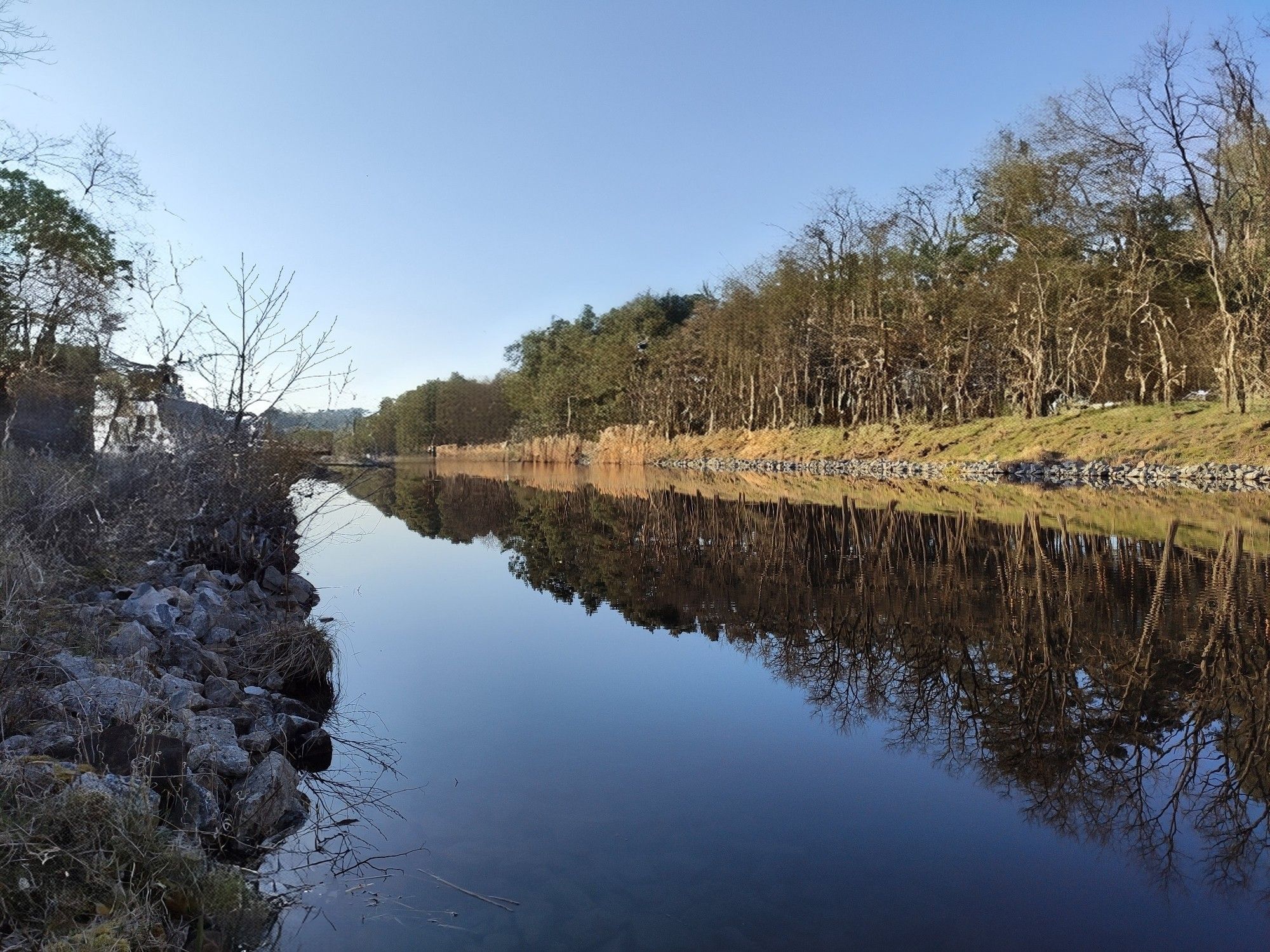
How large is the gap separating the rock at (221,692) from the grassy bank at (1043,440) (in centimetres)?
2009

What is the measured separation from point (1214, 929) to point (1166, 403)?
24314mm

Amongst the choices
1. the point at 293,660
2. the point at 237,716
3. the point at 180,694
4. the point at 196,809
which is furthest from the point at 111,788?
the point at 293,660

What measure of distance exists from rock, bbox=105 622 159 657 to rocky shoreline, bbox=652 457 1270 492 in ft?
60.5

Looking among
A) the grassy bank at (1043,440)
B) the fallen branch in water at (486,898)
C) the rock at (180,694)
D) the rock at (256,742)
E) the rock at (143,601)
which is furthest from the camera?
the grassy bank at (1043,440)

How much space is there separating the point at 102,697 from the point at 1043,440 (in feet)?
82.2

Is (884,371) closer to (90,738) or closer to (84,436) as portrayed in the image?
(84,436)

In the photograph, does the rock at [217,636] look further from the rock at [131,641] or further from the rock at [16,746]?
the rock at [16,746]

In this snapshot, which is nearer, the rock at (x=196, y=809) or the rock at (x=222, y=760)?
the rock at (x=196, y=809)

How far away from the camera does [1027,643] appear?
6633mm

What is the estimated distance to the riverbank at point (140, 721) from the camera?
2.78 m

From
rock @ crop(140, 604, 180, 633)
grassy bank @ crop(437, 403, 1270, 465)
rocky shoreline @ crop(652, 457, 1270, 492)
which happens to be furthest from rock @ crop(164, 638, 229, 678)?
grassy bank @ crop(437, 403, 1270, 465)

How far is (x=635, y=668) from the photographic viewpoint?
22.7ft

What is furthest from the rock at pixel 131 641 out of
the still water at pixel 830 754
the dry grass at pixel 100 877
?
the dry grass at pixel 100 877

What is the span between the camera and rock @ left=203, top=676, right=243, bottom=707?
4922mm
